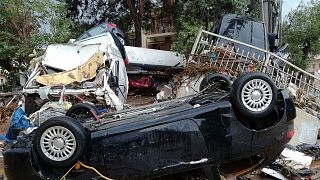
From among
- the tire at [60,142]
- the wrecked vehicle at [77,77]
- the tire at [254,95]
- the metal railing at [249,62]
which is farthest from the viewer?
the metal railing at [249,62]

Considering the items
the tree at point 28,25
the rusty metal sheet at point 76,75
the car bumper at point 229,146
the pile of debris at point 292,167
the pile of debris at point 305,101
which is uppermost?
the tree at point 28,25

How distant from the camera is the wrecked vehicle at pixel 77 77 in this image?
790cm

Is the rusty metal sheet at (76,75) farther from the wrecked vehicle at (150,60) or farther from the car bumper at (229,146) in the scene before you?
the wrecked vehicle at (150,60)

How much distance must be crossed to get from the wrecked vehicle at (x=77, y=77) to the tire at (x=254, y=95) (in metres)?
4.08

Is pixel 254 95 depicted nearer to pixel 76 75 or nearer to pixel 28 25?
pixel 76 75

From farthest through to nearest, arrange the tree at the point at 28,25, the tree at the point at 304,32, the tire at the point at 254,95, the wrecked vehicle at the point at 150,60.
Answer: the tree at the point at 304,32 < the tree at the point at 28,25 < the wrecked vehicle at the point at 150,60 < the tire at the point at 254,95

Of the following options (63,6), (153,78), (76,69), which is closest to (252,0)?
(153,78)

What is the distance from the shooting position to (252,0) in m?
15.9

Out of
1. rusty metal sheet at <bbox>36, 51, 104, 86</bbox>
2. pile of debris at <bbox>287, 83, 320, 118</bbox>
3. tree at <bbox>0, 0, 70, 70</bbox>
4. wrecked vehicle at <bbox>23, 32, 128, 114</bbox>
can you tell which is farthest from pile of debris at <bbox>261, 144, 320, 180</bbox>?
tree at <bbox>0, 0, 70, 70</bbox>

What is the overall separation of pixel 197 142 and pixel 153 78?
10.0m

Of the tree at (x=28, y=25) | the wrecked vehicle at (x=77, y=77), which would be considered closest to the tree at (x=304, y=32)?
the tree at (x=28, y=25)

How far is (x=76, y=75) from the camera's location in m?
8.31

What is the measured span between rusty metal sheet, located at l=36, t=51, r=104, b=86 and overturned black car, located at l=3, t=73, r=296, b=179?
4.38 metres

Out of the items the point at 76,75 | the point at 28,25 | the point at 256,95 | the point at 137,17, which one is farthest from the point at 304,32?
the point at 256,95
